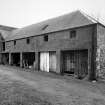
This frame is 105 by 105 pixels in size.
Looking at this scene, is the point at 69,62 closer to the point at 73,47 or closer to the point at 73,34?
the point at 73,47

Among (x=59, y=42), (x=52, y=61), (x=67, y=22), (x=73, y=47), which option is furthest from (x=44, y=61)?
(x=67, y=22)

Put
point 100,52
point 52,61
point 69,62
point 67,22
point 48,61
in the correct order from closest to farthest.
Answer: point 100,52 < point 69,62 < point 67,22 < point 52,61 < point 48,61

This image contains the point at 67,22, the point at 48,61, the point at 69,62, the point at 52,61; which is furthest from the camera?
the point at 48,61

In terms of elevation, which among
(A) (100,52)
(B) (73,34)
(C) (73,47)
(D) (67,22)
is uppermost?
(D) (67,22)

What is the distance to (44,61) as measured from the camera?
54.4 ft

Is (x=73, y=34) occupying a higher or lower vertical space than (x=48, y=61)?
higher

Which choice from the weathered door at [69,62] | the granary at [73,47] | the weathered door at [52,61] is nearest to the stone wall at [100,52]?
the granary at [73,47]

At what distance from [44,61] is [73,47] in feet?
19.3

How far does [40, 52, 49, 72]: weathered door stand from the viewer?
16.2m

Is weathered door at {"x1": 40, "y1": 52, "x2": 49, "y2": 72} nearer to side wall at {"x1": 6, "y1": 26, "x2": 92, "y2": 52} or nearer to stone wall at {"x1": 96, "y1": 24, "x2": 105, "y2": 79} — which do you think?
side wall at {"x1": 6, "y1": 26, "x2": 92, "y2": 52}

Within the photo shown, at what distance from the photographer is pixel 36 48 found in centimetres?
1748

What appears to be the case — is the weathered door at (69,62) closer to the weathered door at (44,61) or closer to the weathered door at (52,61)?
the weathered door at (52,61)

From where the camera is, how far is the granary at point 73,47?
1116 centimetres

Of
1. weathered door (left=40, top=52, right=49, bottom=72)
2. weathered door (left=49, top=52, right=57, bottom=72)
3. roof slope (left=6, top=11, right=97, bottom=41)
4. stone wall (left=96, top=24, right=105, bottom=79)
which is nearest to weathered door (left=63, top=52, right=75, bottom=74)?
weathered door (left=49, top=52, right=57, bottom=72)
